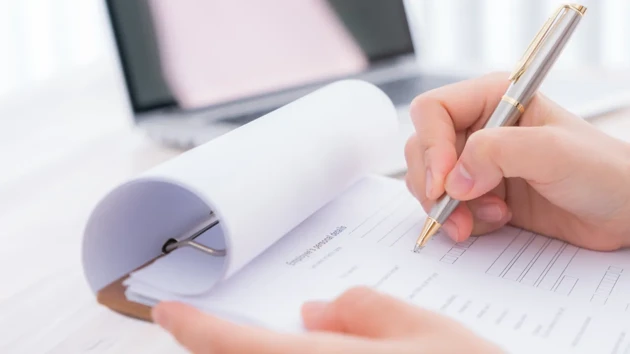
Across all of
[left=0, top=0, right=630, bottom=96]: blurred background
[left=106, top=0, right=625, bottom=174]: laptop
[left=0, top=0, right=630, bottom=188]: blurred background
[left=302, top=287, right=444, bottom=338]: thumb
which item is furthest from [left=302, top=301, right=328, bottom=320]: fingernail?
[left=0, top=0, right=630, bottom=96]: blurred background

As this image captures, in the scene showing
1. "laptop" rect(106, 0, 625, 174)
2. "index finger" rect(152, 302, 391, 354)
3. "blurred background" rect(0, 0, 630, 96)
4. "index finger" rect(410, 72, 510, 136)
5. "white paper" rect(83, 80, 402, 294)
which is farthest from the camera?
"blurred background" rect(0, 0, 630, 96)

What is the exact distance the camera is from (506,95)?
1.56 feet

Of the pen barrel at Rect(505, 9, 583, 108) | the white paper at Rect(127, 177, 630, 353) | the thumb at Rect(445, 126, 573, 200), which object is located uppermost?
the pen barrel at Rect(505, 9, 583, 108)

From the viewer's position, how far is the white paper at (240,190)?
38 cm

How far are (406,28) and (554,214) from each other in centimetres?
58

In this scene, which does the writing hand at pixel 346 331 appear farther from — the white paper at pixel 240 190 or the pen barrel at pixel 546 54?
the pen barrel at pixel 546 54

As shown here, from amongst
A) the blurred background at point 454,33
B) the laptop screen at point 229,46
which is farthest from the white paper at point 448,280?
the blurred background at point 454,33

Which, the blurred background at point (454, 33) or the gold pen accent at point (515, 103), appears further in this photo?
the blurred background at point (454, 33)

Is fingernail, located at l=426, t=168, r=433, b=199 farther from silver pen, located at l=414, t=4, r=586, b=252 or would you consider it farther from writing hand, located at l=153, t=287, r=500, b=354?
writing hand, located at l=153, t=287, r=500, b=354

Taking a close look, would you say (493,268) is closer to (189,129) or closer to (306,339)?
(306,339)

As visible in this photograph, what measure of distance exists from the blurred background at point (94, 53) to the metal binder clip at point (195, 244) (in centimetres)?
33

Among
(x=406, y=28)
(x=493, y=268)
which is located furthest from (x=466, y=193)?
(x=406, y=28)

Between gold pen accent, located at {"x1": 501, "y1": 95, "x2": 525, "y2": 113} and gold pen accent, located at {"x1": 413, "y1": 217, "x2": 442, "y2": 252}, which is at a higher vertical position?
gold pen accent, located at {"x1": 501, "y1": 95, "x2": 525, "y2": 113}

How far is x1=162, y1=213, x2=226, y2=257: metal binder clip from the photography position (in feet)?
1.37
